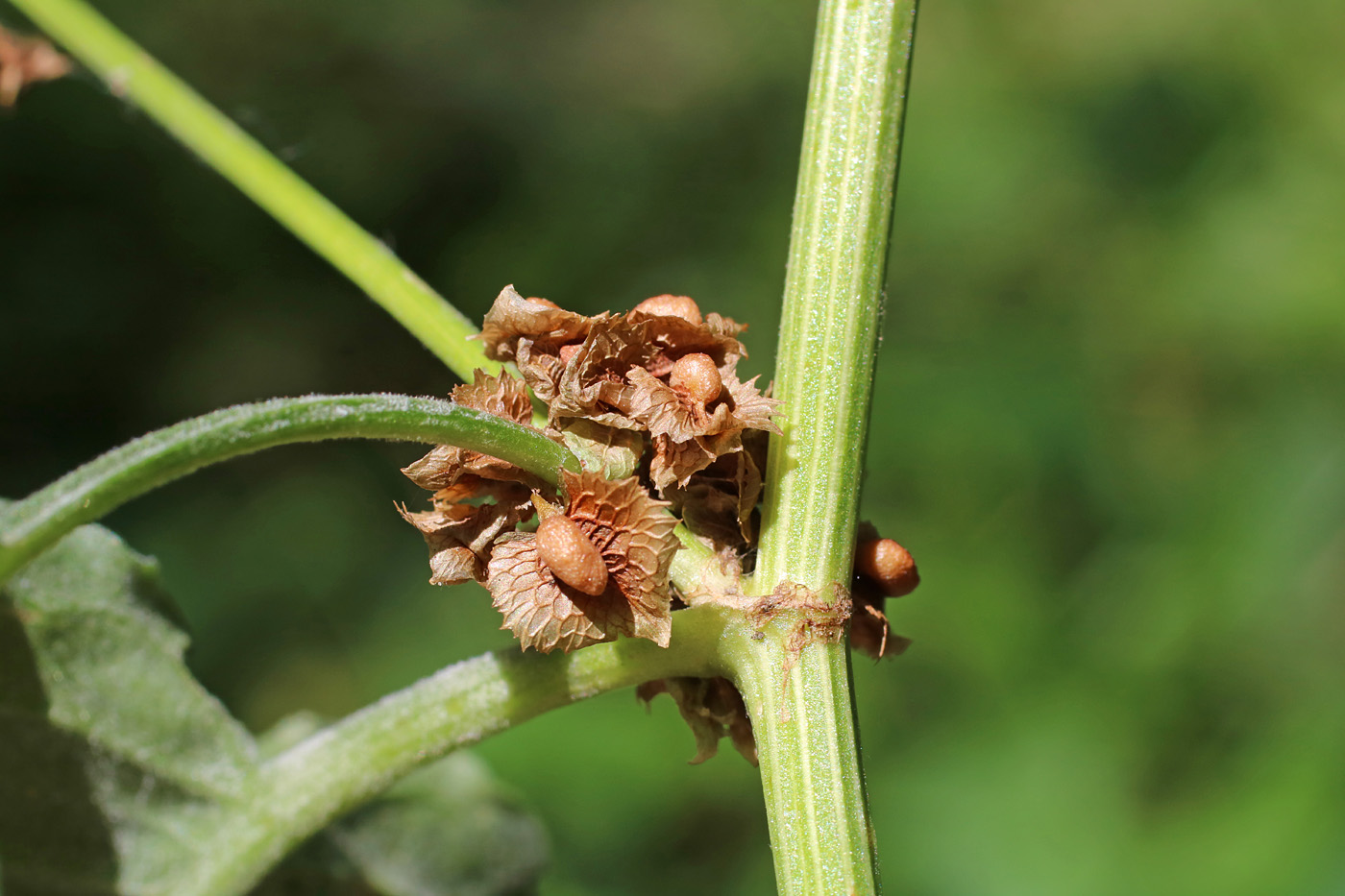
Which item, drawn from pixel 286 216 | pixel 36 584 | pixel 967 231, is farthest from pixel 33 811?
pixel 967 231

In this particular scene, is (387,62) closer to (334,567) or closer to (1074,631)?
(334,567)

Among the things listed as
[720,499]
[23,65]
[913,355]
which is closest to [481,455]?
[720,499]

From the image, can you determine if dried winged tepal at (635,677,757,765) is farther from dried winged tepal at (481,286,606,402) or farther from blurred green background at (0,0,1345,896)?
blurred green background at (0,0,1345,896)

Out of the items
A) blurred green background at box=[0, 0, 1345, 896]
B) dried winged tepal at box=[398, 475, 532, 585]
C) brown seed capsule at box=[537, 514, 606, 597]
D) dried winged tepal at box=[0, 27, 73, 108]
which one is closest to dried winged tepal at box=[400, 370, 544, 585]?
dried winged tepal at box=[398, 475, 532, 585]

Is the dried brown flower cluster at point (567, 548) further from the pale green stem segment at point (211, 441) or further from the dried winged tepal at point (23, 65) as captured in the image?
the dried winged tepal at point (23, 65)

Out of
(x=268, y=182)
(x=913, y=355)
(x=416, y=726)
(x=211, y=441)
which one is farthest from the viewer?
(x=913, y=355)

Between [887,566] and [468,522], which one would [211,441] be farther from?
[887,566]
